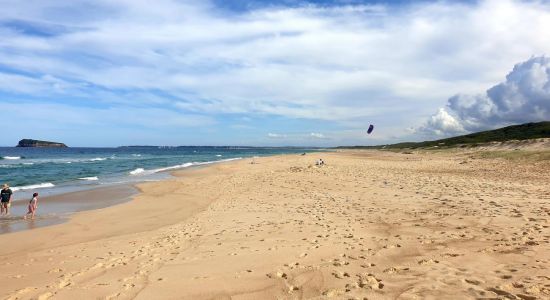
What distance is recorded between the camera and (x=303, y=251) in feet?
27.2

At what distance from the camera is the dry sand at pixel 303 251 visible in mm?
6121

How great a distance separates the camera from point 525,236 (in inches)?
329

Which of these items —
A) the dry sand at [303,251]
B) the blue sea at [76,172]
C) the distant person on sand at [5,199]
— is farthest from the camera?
the blue sea at [76,172]

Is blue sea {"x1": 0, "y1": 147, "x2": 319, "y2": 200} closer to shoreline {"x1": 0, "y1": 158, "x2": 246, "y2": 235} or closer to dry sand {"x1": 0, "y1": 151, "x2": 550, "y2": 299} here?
shoreline {"x1": 0, "y1": 158, "x2": 246, "y2": 235}

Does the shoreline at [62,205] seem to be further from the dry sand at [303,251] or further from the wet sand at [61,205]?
the dry sand at [303,251]

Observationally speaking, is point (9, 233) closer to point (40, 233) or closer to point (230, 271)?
point (40, 233)

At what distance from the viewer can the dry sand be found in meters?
6.12

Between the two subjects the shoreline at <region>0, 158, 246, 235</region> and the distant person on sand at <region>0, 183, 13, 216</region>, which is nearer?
the shoreline at <region>0, 158, 246, 235</region>

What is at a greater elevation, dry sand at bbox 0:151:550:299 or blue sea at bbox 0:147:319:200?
dry sand at bbox 0:151:550:299

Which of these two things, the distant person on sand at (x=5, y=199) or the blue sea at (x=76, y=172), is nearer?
the distant person on sand at (x=5, y=199)

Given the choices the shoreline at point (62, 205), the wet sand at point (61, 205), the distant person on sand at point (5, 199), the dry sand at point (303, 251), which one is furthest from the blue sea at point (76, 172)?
the dry sand at point (303, 251)

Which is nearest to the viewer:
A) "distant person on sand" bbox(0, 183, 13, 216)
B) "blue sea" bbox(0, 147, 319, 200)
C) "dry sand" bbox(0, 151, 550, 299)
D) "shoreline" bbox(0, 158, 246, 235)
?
"dry sand" bbox(0, 151, 550, 299)

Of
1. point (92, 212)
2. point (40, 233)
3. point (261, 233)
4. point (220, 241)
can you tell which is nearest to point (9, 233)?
point (40, 233)

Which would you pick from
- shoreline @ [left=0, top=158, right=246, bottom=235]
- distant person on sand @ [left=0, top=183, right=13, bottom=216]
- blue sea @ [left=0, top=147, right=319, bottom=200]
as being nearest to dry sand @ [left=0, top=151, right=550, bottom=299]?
shoreline @ [left=0, top=158, right=246, bottom=235]
